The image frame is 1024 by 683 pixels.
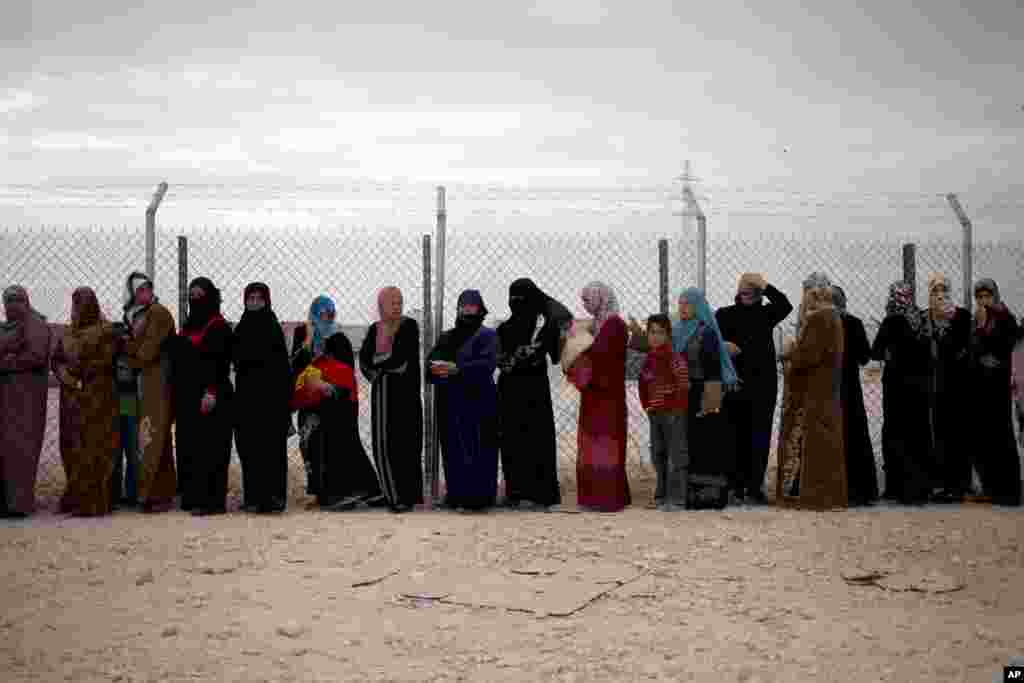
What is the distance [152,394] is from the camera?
25.1 feet

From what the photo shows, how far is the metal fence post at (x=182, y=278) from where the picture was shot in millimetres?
8039

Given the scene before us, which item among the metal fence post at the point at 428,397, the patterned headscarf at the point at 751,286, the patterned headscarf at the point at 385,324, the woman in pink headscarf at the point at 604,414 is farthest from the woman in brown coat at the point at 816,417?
the patterned headscarf at the point at 385,324

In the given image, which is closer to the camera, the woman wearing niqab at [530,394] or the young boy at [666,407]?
the young boy at [666,407]

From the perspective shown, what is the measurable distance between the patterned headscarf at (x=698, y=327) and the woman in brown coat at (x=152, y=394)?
11.4 ft

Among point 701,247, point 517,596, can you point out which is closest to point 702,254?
point 701,247

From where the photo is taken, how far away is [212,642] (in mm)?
4875

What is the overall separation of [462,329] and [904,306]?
305 cm

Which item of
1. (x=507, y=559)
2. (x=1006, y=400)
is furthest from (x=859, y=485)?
(x=507, y=559)

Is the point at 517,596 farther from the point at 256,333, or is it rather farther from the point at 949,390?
the point at 949,390

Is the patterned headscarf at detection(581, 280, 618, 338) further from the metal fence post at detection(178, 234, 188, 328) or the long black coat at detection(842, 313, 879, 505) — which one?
the metal fence post at detection(178, 234, 188, 328)

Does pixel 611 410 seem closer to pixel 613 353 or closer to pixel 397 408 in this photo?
pixel 613 353

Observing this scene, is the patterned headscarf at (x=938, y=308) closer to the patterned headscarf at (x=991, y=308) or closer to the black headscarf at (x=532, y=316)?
the patterned headscarf at (x=991, y=308)

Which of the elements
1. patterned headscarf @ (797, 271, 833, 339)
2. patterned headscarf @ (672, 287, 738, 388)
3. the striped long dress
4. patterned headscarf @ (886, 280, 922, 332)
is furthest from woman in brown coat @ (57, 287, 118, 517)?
patterned headscarf @ (886, 280, 922, 332)

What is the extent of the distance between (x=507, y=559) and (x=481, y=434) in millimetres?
1538
